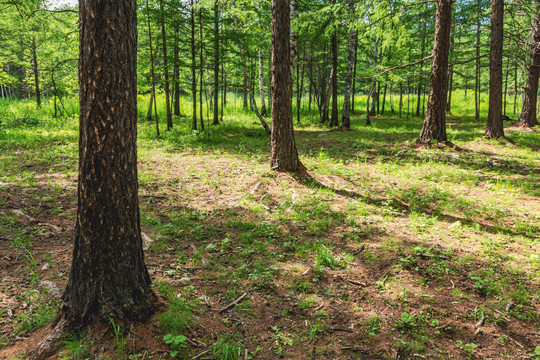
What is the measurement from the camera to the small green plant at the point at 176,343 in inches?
99.4

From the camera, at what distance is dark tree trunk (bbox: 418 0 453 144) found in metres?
9.52

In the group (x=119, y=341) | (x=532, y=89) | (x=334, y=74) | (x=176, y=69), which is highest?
(x=176, y=69)

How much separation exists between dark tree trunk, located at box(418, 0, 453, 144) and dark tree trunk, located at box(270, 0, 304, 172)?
5.39 metres

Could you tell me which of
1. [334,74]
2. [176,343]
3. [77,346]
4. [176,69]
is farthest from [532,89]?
[77,346]

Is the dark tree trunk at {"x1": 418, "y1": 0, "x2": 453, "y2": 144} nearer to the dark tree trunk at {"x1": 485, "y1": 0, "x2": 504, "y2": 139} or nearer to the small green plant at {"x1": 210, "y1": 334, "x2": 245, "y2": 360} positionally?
the dark tree trunk at {"x1": 485, "y1": 0, "x2": 504, "y2": 139}

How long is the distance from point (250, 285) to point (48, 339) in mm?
2015

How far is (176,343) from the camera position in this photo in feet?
8.21

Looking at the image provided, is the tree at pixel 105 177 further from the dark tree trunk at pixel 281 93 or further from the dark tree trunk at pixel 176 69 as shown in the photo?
the dark tree trunk at pixel 176 69

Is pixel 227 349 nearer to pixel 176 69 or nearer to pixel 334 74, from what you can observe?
pixel 334 74

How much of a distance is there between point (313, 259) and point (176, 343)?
91.4 inches

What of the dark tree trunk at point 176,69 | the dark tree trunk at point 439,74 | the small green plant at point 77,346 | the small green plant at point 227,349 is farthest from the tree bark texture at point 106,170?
the dark tree trunk at point 176,69

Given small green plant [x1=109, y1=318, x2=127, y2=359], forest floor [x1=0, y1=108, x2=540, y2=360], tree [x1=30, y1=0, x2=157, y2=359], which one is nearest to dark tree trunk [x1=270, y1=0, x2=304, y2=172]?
forest floor [x1=0, y1=108, x2=540, y2=360]

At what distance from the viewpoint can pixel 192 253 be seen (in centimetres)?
454

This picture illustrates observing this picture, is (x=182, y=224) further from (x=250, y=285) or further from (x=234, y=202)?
(x=250, y=285)
